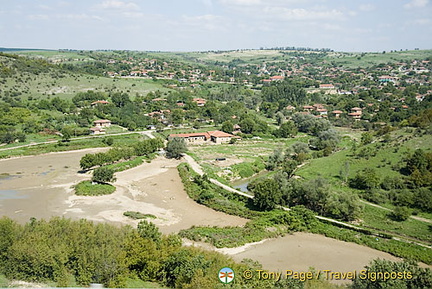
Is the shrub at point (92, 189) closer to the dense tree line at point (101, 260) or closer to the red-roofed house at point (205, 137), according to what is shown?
the dense tree line at point (101, 260)

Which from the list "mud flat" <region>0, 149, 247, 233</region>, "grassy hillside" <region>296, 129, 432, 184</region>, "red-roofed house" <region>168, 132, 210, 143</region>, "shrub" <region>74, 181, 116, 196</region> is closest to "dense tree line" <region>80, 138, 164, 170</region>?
"mud flat" <region>0, 149, 247, 233</region>

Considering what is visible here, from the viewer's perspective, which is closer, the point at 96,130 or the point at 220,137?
the point at 220,137

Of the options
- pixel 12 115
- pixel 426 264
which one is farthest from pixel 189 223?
pixel 12 115

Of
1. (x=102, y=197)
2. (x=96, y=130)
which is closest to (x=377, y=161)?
(x=102, y=197)

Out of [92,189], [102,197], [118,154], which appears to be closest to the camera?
[102,197]

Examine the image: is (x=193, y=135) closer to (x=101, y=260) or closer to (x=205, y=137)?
(x=205, y=137)

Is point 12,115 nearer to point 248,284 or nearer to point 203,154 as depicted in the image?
point 203,154

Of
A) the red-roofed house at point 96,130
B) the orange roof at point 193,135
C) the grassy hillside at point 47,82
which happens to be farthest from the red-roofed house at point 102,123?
the grassy hillside at point 47,82

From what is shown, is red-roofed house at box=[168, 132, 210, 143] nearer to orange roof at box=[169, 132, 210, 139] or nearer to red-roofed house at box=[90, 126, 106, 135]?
orange roof at box=[169, 132, 210, 139]

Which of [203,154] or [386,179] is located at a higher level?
[386,179]
